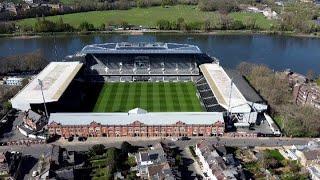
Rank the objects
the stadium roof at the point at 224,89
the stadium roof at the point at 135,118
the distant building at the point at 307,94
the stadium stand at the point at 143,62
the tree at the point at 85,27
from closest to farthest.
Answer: the stadium roof at the point at 135,118 → the stadium roof at the point at 224,89 → the distant building at the point at 307,94 → the stadium stand at the point at 143,62 → the tree at the point at 85,27

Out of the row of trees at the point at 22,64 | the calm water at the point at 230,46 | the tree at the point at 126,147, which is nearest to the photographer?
the tree at the point at 126,147

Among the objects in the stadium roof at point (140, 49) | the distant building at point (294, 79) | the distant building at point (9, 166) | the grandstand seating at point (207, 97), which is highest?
the stadium roof at point (140, 49)

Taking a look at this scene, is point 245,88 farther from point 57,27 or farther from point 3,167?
point 57,27

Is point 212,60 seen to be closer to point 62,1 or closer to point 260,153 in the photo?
point 260,153

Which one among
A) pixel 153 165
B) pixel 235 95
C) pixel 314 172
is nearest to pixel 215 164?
pixel 153 165

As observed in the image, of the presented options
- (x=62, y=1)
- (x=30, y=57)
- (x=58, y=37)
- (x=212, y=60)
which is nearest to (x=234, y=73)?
(x=212, y=60)

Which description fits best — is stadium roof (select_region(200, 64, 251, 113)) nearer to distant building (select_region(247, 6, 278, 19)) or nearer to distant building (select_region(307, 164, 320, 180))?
distant building (select_region(307, 164, 320, 180))

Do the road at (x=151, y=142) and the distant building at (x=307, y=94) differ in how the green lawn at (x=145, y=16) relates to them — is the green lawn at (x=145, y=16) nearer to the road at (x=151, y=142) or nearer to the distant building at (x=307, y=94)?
the distant building at (x=307, y=94)

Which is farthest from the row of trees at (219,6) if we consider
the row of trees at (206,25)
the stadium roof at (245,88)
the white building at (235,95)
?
the white building at (235,95)
